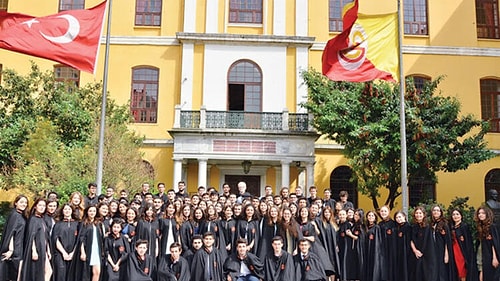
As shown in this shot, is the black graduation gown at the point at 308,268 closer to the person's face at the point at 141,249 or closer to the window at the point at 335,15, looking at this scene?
the person's face at the point at 141,249

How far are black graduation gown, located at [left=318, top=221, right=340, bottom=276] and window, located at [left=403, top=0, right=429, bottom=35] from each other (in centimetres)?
1519

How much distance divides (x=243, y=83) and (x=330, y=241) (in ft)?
41.0

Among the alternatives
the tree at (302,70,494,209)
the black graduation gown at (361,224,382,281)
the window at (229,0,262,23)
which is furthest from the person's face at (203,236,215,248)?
the window at (229,0,262,23)

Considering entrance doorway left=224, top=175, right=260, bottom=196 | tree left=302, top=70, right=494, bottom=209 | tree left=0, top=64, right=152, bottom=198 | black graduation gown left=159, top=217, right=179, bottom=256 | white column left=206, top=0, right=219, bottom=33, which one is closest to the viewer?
black graduation gown left=159, top=217, right=179, bottom=256

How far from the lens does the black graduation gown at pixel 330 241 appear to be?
10.4 m

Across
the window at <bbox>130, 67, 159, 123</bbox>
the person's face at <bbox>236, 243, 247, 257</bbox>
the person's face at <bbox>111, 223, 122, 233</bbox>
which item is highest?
the window at <bbox>130, 67, 159, 123</bbox>

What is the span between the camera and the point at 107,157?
15422 mm

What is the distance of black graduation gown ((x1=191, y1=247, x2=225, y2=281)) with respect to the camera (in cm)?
886

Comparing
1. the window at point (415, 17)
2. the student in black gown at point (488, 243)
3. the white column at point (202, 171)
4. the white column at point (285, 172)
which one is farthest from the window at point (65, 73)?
the student in black gown at point (488, 243)

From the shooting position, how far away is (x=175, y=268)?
28.9 ft

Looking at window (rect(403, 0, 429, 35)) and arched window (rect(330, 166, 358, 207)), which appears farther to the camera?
window (rect(403, 0, 429, 35))

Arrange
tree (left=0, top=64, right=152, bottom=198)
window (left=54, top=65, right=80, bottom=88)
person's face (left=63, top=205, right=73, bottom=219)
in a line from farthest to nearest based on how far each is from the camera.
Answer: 1. window (left=54, top=65, right=80, bottom=88)
2. tree (left=0, top=64, right=152, bottom=198)
3. person's face (left=63, top=205, right=73, bottom=219)

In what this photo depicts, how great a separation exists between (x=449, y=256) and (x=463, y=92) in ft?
49.1

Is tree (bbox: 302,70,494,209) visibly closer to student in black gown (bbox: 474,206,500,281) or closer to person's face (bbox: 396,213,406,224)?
person's face (bbox: 396,213,406,224)
